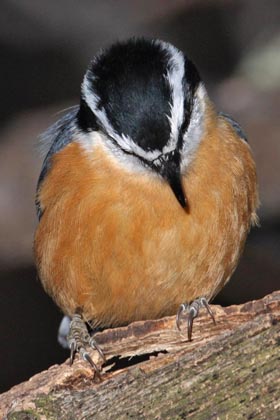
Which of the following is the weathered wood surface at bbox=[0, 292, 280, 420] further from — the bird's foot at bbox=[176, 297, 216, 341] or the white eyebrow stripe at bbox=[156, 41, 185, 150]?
the white eyebrow stripe at bbox=[156, 41, 185, 150]

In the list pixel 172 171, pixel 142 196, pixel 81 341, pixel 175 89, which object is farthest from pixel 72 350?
pixel 175 89

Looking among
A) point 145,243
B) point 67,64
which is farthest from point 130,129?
point 67,64

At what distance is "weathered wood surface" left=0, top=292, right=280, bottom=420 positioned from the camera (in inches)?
140

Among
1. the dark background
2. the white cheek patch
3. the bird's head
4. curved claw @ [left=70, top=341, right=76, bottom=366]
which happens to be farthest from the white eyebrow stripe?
the dark background

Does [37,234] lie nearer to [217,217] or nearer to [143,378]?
[217,217]

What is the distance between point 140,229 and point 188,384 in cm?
148

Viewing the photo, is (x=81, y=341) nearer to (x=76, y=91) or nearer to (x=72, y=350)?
(x=72, y=350)

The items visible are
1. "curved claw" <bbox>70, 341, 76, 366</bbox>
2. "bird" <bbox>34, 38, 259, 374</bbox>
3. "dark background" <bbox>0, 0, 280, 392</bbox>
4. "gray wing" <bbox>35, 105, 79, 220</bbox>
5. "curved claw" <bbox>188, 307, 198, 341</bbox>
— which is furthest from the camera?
"dark background" <bbox>0, 0, 280, 392</bbox>

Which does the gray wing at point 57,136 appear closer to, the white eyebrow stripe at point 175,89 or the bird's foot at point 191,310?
the white eyebrow stripe at point 175,89

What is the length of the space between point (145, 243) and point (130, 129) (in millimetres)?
700

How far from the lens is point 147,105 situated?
15.0ft

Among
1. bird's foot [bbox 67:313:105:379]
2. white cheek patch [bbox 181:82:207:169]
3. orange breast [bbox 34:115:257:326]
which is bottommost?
bird's foot [bbox 67:313:105:379]

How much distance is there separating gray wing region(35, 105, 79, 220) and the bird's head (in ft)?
1.38

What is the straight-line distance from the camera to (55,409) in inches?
150
